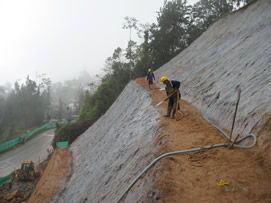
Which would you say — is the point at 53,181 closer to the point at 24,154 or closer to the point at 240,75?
the point at 240,75

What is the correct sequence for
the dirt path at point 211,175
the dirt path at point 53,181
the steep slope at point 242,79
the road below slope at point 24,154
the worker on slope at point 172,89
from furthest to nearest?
the road below slope at point 24,154 → the dirt path at point 53,181 → the worker on slope at point 172,89 → the steep slope at point 242,79 → the dirt path at point 211,175

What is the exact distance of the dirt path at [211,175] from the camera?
11.6ft

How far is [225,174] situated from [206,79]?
724cm

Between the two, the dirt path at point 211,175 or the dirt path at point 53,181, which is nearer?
the dirt path at point 211,175

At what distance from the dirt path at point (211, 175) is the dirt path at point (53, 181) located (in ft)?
29.6

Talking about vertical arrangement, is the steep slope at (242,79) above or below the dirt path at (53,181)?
above

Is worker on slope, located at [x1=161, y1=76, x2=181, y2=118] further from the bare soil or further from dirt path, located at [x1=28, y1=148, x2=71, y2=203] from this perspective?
dirt path, located at [x1=28, y1=148, x2=71, y2=203]

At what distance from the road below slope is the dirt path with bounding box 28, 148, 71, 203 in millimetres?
9349

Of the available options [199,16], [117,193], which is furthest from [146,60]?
[117,193]

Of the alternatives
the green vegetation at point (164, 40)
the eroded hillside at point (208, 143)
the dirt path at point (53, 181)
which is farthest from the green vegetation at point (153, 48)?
the eroded hillside at point (208, 143)

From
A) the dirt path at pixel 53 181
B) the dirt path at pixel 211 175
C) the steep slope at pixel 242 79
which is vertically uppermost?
the steep slope at pixel 242 79

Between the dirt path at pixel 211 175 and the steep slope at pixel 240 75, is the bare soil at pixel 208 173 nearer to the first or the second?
the dirt path at pixel 211 175

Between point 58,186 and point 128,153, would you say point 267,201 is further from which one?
point 58,186

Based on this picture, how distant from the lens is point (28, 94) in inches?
2301
